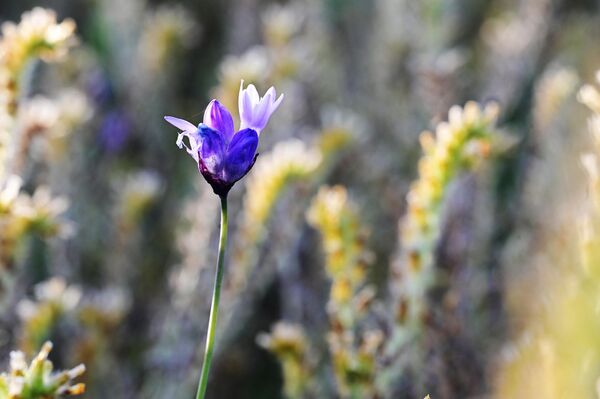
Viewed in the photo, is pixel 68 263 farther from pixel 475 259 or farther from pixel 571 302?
pixel 571 302

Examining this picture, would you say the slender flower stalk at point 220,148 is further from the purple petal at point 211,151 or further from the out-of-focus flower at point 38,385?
the out-of-focus flower at point 38,385

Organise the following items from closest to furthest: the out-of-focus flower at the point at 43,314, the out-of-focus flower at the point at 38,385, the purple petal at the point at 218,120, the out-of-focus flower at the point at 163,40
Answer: the out-of-focus flower at the point at 38,385 < the purple petal at the point at 218,120 < the out-of-focus flower at the point at 43,314 < the out-of-focus flower at the point at 163,40

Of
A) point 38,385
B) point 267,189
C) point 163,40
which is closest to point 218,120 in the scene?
point 38,385

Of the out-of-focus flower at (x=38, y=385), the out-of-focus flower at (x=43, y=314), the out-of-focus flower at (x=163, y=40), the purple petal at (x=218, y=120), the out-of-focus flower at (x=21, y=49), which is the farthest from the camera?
the out-of-focus flower at (x=163, y=40)

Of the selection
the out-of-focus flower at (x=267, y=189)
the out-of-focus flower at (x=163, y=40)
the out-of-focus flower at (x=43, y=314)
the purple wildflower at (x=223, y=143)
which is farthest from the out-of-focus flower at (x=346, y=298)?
the out-of-focus flower at (x=163, y=40)

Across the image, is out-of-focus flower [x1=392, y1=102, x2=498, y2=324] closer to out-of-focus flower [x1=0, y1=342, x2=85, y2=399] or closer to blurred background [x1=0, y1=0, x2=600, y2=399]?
blurred background [x1=0, y1=0, x2=600, y2=399]

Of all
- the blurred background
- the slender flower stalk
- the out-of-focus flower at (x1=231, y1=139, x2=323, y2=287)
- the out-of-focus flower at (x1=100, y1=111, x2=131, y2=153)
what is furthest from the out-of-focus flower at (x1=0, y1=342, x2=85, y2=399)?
the out-of-focus flower at (x1=100, y1=111, x2=131, y2=153)

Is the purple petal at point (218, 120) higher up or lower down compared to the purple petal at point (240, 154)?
higher up

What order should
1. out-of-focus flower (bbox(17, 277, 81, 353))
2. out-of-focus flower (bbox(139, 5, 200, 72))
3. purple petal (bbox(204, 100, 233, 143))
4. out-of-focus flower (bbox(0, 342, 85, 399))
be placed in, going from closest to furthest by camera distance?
out-of-focus flower (bbox(0, 342, 85, 399)) → purple petal (bbox(204, 100, 233, 143)) → out-of-focus flower (bbox(17, 277, 81, 353)) → out-of-focus flower (bbox(139, 5, 200, 72))
